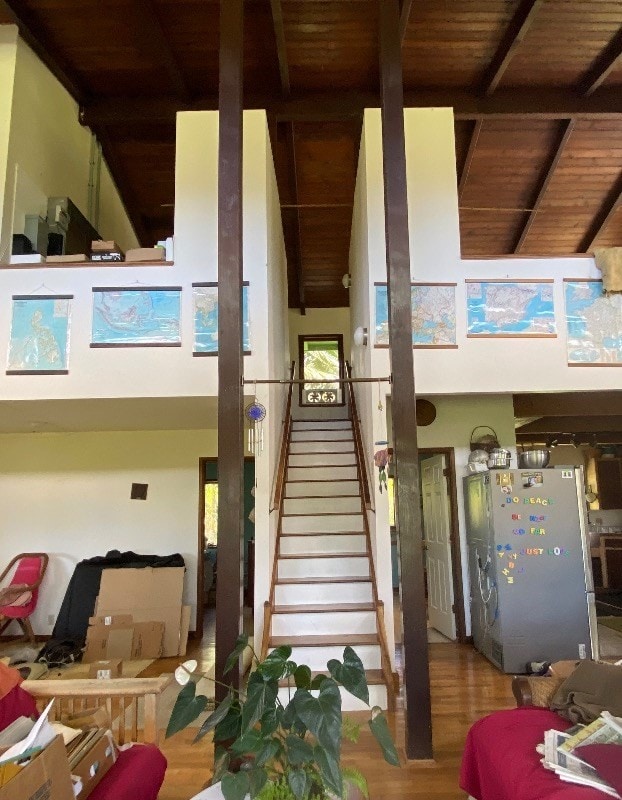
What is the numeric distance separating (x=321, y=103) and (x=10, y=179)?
3.40 metres

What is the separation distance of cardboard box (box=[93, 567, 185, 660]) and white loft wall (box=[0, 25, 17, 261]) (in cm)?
344

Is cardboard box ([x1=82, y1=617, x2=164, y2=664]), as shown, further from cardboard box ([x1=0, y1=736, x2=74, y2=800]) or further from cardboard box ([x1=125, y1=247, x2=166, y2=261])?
cardboard box ([x1=0, y1=736, x2=74, y2=800])

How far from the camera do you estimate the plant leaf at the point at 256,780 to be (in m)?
1.63

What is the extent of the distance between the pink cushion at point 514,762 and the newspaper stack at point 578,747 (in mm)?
27

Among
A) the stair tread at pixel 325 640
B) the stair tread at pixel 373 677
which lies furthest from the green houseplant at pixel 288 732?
the stair tread at pixel 325 640

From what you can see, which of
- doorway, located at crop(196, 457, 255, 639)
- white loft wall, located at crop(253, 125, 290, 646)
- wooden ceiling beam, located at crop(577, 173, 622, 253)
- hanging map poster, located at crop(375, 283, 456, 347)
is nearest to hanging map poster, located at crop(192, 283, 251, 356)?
white loft wall, located at crop(253, 125, 290, 646)

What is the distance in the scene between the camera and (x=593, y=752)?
6.86 ft

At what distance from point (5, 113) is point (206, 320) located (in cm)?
274

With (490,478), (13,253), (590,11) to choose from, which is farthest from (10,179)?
(590,11)

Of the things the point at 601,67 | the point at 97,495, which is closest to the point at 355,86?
the point at 601,67

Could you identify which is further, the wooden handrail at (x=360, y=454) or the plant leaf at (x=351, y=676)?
the wooden handrail at (x=360, y=454)

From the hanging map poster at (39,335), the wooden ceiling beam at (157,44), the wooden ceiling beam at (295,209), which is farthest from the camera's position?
the wooden ceiling beam at (295,209)

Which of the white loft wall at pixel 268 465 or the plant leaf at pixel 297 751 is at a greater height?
the white loft wall at pixel 268 465

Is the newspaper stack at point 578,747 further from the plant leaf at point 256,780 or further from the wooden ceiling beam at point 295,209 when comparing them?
the wooden ceiling beam at point 295,209
